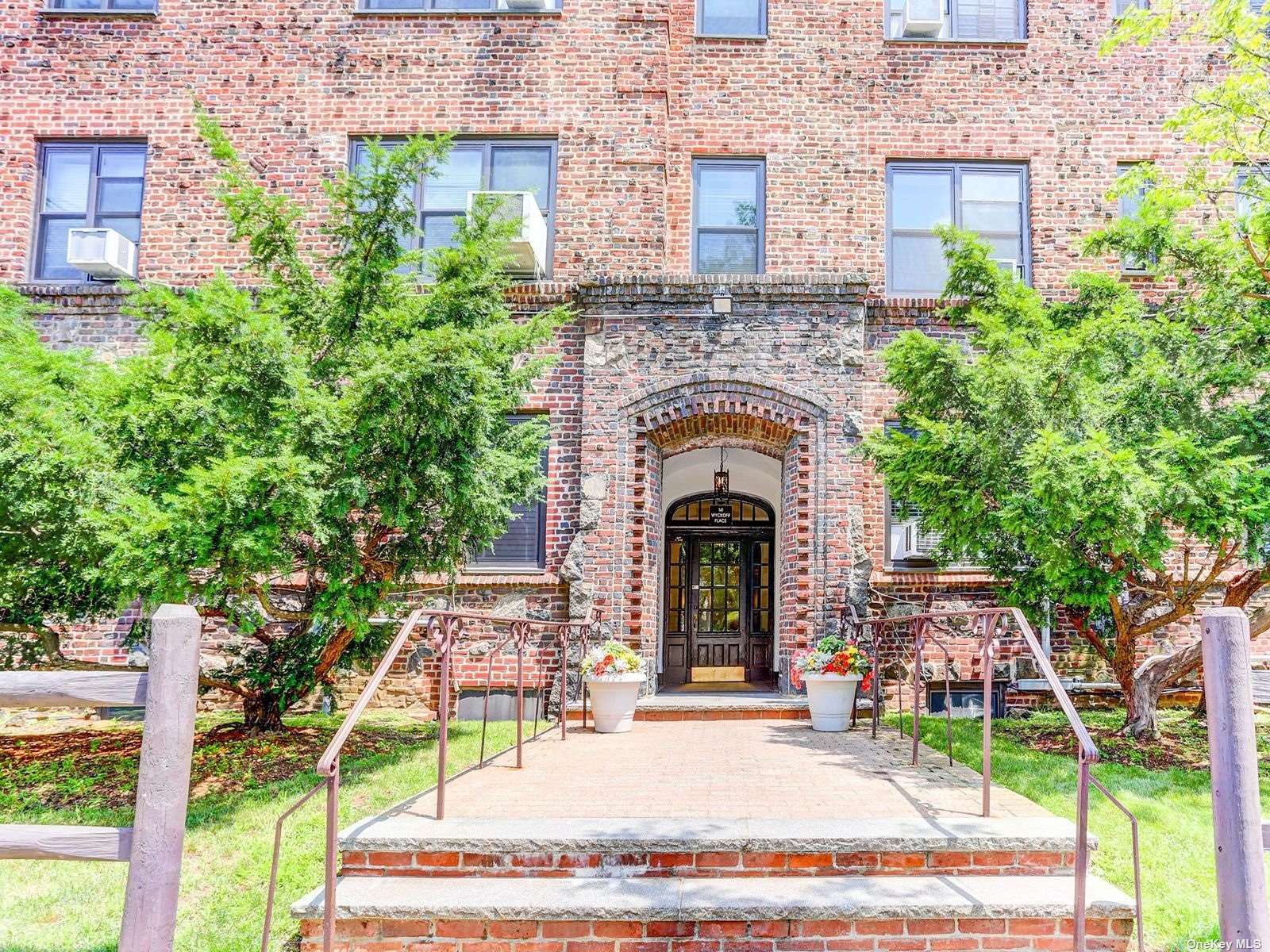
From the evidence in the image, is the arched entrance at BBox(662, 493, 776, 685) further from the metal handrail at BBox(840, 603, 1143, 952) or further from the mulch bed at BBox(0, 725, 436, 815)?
→ the mulch bed at BBox(0, 725, 436, 815)

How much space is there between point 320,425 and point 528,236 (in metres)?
4.46

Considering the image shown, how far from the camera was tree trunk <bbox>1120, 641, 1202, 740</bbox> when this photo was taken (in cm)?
759

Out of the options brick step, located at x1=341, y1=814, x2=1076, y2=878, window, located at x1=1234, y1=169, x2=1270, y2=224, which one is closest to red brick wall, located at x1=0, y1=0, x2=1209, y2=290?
window, located at x1=1234, y1=169, x2=1270, y2=224

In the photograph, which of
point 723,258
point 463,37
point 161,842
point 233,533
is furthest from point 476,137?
point 161,842

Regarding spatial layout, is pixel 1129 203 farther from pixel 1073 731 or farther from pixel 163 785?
pixel 163 785

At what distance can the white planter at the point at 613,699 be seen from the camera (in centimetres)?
802

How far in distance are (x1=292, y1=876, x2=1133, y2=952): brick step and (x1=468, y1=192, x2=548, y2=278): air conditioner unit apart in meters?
7.09

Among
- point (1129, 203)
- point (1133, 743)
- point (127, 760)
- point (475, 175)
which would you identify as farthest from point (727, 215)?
point (127, 760)

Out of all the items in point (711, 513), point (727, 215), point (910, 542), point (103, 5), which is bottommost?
point (910, 542)

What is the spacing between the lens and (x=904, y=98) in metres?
10.8

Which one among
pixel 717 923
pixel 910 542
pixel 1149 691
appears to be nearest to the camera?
pixel 717 923

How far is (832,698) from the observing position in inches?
313

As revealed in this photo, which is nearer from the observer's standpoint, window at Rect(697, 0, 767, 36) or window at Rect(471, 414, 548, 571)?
window at Rect(471, 414, 548, 571)

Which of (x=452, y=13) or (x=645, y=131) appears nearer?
(x=645, y=131)
